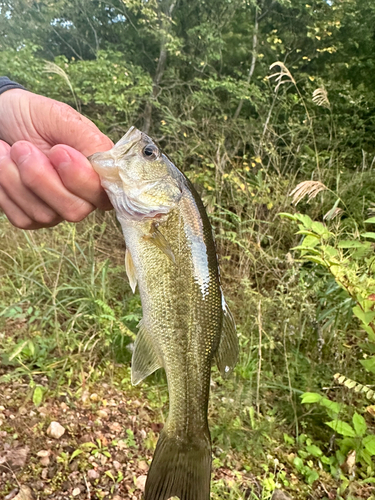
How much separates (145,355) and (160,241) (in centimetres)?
50

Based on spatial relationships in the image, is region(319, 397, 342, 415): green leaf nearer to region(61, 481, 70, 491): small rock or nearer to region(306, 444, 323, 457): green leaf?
region(306, 444, 323, 457): green leaf

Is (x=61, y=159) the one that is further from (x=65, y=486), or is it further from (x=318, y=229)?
(x=65, y=486)

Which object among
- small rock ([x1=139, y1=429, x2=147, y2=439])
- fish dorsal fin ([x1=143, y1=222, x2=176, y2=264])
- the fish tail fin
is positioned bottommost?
small rock ([x1=139, y1=429, x2=147, y2=439])

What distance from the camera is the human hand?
1.52m

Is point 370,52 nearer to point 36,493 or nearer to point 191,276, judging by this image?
point 191,276

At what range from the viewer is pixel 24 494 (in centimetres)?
198

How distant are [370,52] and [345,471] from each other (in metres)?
8.00

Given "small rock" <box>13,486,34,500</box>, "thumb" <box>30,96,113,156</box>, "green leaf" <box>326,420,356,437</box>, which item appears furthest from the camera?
"green leaf" <box>326,420,356,437</box>

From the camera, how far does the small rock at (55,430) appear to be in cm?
233

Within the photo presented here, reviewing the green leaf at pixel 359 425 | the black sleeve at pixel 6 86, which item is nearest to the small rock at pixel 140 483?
the green leaf at pixel 359 425

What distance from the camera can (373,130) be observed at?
676 centimetres

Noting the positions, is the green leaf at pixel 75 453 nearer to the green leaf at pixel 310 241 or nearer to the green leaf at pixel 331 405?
the green leaf at pixel 331 405

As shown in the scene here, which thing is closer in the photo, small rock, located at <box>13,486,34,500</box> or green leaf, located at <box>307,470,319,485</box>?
small rock, located at <box>13,486,34,500</box>

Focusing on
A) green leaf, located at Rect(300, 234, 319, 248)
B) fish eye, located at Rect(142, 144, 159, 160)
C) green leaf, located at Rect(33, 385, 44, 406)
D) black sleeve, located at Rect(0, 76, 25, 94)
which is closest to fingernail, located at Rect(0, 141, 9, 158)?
black sleeve, located at Rect(0, 76, 25, 94)
